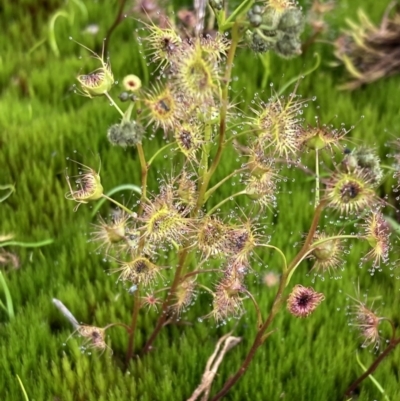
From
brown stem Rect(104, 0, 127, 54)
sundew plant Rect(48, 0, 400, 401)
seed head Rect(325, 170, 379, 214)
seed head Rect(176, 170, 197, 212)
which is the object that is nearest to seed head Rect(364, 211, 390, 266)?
sundew plant Rect(48, 0, 400, 401)

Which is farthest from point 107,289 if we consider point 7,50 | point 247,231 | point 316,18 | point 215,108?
point 316,18

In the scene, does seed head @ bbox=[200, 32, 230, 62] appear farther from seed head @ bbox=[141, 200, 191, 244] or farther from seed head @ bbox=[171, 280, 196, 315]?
seed head @ bbox=[171, 280, 196, 315]

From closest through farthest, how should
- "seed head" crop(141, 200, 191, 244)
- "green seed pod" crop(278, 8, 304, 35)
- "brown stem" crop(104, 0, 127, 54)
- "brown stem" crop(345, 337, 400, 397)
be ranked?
"green seed pod" crop(278, 8, 304, 35), "seed head" crop(141, 200, 191, 244), "brown stem" crop(345, 337, 400, 397), "brown stem" crop(104, 0, 127, 54)

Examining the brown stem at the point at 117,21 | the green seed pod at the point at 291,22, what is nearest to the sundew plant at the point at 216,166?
the green seed pod at the point at 291,22

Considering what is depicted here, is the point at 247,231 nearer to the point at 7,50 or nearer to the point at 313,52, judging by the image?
the point at 313,52

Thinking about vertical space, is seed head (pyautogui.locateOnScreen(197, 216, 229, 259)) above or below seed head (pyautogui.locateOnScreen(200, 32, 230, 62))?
below

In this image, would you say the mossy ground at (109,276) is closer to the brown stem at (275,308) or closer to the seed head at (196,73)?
the brown stem at (275,308)

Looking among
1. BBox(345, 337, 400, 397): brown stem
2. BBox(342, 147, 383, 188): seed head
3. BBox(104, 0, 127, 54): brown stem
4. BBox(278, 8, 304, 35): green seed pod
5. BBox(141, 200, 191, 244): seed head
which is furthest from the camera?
BBox(104, 0, 127, 54): brown stem

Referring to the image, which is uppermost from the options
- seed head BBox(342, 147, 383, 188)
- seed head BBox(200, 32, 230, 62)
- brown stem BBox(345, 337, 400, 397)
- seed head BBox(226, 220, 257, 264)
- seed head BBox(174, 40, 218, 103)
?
seed head BBox(200, 32, 230, 62)
